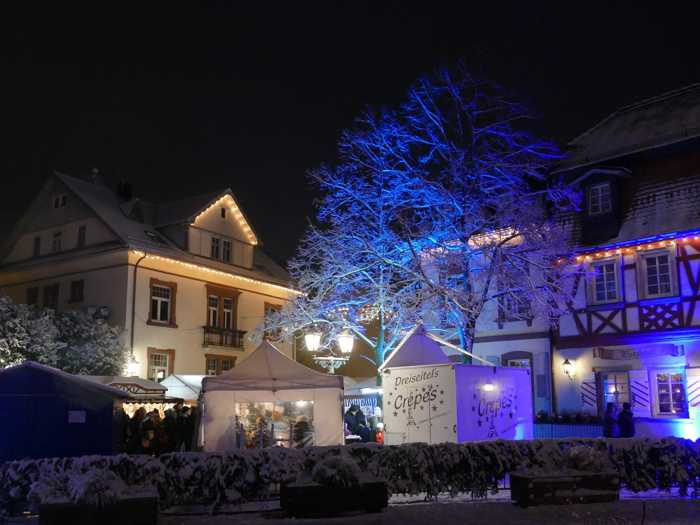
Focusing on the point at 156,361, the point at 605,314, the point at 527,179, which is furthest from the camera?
the point at 156,361

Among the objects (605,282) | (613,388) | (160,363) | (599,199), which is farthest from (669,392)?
(160,363)

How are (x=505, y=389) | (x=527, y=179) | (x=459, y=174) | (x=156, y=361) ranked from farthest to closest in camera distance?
(x=156, y=361) < (x=527, y=179) < (x=459, y=174) < (x=505, y=389)

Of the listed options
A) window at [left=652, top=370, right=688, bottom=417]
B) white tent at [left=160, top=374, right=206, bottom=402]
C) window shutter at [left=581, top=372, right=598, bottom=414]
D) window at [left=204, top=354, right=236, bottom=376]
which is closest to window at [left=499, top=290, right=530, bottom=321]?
window shutter at [left=581, top=372, right=598, bottom=414]

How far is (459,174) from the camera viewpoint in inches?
871

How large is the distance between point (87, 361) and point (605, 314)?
19198 mm

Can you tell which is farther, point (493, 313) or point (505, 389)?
point (493, 313)

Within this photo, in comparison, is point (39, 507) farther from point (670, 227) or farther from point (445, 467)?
point (670, 227)

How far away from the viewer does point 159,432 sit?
55.3 feet

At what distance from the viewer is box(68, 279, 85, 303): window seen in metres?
32.7

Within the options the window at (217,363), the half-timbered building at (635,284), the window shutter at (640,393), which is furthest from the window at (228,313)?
the window shutter at (640,393)

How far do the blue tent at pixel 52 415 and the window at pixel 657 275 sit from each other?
17705 mm

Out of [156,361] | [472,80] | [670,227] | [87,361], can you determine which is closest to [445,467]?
[472,80]

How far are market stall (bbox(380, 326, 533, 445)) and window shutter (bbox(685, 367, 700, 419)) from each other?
817 cm

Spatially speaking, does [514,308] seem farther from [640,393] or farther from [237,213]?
[237,213]
